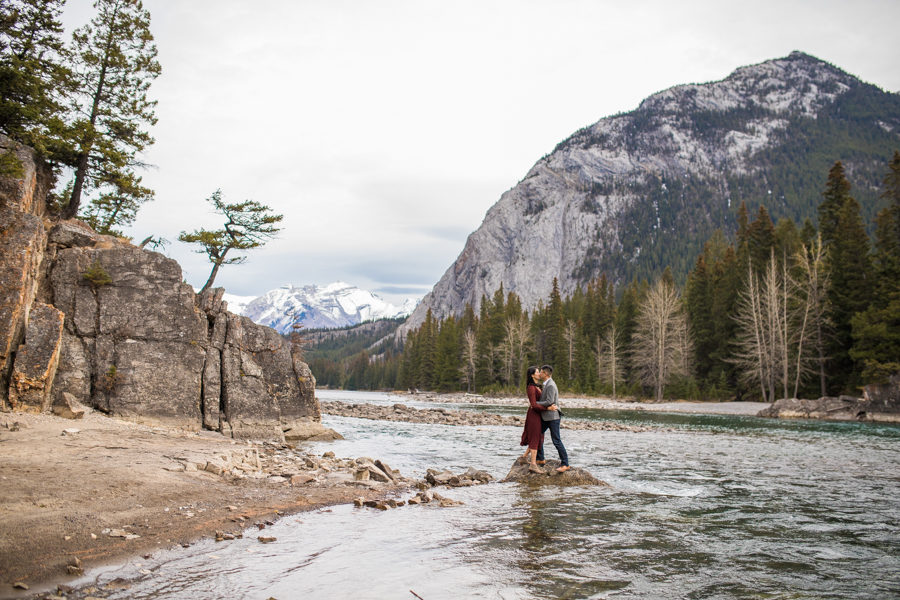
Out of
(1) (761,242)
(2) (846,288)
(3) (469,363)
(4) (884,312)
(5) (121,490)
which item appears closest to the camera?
(5) (121,490)

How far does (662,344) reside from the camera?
5922 cm

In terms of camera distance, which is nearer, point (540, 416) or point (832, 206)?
point (540, 416)

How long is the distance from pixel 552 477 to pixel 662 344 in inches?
2038

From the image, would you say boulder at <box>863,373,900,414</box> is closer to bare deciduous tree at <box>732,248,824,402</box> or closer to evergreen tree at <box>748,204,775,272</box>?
bare deciduous tree at <box>732,248,824,402</box>

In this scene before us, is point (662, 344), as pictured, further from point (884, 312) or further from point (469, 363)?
point (469, 363)

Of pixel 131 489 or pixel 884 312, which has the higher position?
pixel 884 312

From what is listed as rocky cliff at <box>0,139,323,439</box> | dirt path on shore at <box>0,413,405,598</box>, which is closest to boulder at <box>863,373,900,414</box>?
dirt path on shore at <box>0,413,405,598</box>

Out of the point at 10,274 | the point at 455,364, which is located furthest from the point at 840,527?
the point at 455,364

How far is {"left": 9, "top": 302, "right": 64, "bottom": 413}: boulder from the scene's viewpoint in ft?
43.0

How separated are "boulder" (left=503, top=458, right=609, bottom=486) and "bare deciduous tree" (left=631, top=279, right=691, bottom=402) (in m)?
50.5

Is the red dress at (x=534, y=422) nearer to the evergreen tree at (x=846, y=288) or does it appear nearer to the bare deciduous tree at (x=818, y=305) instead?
the bare deciduous tree at (x=818, y=305)

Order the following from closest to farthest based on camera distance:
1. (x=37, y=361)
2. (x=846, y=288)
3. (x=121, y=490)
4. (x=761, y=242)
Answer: (x=121, y=490) → (x=37, y=361) → (x=846, y=288) → (x=761, y=242)

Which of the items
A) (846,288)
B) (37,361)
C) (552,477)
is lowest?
(552,477)

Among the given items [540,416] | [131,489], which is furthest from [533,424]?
[131,489]
